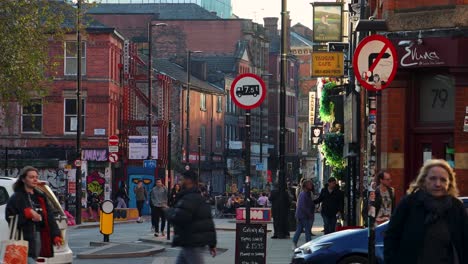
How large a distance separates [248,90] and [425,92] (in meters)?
5.29

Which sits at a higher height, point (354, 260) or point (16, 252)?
point (16, 252)

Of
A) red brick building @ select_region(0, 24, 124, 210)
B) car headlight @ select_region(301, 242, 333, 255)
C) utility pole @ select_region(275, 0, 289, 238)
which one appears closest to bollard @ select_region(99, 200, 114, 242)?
utility pole @ select_region(275, 0, 289, 238)

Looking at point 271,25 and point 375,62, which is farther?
point 271,25

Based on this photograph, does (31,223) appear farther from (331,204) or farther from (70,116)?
(70,116)

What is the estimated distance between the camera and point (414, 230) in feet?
32.9

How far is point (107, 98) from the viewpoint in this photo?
217ft

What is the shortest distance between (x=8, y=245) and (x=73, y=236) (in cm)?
2347

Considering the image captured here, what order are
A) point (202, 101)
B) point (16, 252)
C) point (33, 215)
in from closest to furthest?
point (16, 252) → point (33, 215) → point (202, 101)

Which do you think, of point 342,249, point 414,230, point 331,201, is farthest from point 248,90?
point 331,201

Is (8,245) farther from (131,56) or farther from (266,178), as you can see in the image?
(266,178)

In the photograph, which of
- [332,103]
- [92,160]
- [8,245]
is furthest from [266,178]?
[8,245]

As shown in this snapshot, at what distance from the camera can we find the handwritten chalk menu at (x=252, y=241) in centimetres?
1966

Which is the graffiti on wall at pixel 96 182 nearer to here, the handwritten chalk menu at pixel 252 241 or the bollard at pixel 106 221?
the bollard at pixel 106 221

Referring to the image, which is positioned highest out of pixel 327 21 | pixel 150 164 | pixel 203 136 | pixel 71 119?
pixel 327 21
